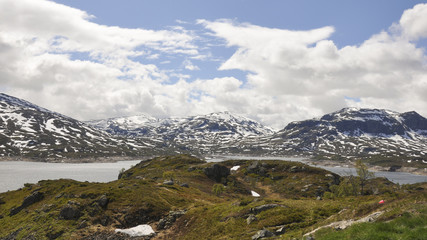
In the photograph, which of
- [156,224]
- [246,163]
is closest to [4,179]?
[246,163]

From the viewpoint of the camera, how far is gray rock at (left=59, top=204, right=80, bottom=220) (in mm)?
50281

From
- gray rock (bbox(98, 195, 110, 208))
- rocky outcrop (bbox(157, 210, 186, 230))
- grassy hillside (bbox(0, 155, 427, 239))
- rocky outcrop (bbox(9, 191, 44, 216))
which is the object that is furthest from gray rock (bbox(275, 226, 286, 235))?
rocky outcrop (bbox(9, 191, 44, 216))

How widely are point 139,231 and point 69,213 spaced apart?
47.9 feet

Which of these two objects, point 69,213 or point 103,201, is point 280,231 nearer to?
point 103,201

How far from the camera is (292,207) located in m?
39.7

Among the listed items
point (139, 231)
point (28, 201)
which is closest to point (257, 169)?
point (28, 201)

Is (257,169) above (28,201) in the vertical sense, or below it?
above

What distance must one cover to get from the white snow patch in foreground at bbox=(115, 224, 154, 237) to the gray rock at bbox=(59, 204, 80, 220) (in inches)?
371

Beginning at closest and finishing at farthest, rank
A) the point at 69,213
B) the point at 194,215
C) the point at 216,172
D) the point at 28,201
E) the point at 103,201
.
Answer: the point at 194,215
the point at 69,213
the point at 103,201
the point at 28,201
the point at 216,172

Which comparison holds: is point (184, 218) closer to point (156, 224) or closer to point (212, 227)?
point (156, 224)

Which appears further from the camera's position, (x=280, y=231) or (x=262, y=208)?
(x=262, y=208)

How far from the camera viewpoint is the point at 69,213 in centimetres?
5056

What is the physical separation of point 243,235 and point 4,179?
685 ft

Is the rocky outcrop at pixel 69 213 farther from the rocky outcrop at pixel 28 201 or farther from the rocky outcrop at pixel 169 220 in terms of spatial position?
the rocky outcrop at pixel 28 201
